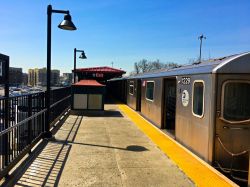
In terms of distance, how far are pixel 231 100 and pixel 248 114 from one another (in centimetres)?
46

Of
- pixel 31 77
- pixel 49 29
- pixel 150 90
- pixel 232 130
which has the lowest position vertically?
pixel 232 130

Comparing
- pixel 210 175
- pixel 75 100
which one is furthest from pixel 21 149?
pixel 75 100

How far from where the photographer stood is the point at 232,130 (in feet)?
20.6

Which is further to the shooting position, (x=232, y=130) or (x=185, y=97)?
(x=185, y=97)

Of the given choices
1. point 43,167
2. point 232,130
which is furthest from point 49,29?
point 232,130

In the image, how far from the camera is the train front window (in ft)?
20.6

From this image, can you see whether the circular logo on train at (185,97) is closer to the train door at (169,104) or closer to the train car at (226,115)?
the train car at (226,115)

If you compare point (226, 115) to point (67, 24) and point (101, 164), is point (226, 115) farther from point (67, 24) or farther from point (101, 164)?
point (67, 24)

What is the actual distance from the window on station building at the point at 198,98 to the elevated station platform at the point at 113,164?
1023mm

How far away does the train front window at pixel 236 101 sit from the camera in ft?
20.6

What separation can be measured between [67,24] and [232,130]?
5.12 meters

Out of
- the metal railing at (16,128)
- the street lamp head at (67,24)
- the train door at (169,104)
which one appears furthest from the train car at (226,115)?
the train door at (169,104)

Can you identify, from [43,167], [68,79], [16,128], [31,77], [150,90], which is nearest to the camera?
[16,128]

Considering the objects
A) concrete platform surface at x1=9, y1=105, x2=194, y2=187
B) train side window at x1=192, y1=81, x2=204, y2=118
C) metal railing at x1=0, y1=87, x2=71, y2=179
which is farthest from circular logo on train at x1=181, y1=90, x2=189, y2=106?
metal railing at x1=0, y1=87, x2=71, y2=179
